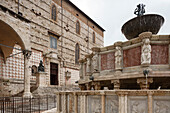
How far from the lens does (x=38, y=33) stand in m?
19.8

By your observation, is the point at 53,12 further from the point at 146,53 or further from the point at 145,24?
the point at 146,53

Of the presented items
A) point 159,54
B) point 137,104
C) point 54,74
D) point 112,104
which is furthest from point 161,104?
point 54,74

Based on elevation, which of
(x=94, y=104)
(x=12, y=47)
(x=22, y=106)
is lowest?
(x=22, y=106)

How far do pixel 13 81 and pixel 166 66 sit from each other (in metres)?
15.4

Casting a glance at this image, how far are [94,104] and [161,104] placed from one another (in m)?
1.86

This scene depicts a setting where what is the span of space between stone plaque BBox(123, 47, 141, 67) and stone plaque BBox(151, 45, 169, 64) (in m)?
0.62

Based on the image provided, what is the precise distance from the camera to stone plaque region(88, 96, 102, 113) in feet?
13.5

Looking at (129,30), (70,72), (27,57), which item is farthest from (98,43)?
(129,30)

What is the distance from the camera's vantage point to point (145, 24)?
8422mm

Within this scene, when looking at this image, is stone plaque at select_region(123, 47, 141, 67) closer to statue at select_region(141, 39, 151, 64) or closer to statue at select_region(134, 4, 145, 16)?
statue at select_region(141, 39, 151, 64)

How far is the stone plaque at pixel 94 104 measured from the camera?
4113mm

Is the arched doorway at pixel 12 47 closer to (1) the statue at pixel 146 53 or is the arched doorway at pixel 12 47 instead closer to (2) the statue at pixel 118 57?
(2) the statue at pixel 118 57

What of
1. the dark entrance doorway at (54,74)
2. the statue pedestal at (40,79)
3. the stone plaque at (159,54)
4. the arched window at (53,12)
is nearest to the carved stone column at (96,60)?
the stone plaque at (159,54)

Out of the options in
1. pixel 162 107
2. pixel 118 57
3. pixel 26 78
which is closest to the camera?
pixel 162 107
